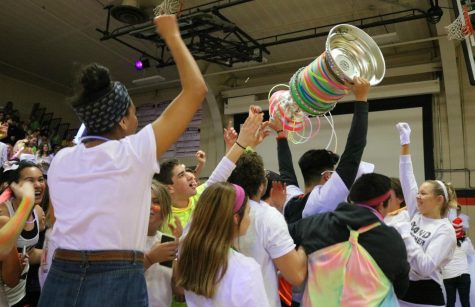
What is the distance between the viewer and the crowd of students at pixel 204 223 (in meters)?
1.12

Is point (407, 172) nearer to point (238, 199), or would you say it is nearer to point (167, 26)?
point (238, 199)

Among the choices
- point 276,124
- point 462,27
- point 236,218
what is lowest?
point 236,218

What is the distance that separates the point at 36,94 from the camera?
12602 mm

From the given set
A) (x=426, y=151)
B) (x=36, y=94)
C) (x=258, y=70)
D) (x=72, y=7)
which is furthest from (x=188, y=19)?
(x=36, y=94)

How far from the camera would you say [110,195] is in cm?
111

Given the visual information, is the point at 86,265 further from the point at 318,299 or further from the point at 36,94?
the point at 36,94

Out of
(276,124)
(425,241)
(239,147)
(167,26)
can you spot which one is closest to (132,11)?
(276,124)

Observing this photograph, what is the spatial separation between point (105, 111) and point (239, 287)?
80 centimetres

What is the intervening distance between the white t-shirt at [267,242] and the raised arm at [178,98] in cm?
74

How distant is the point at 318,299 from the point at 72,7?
7.84 metres

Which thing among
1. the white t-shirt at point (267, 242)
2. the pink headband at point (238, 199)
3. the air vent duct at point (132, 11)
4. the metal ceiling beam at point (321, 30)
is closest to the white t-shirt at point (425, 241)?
the white t-shirt at point (267, 242)

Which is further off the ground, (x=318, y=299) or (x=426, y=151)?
(x=426, y=151)

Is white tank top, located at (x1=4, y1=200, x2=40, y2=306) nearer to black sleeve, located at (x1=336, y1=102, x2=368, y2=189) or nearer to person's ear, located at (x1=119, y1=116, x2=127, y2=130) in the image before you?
person's ear, located at (x1=119, y1=116, x2=127, y2=130)

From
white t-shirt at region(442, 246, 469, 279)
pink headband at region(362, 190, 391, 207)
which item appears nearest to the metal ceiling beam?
white t-shirt at region(442, 246, 469, 279)
